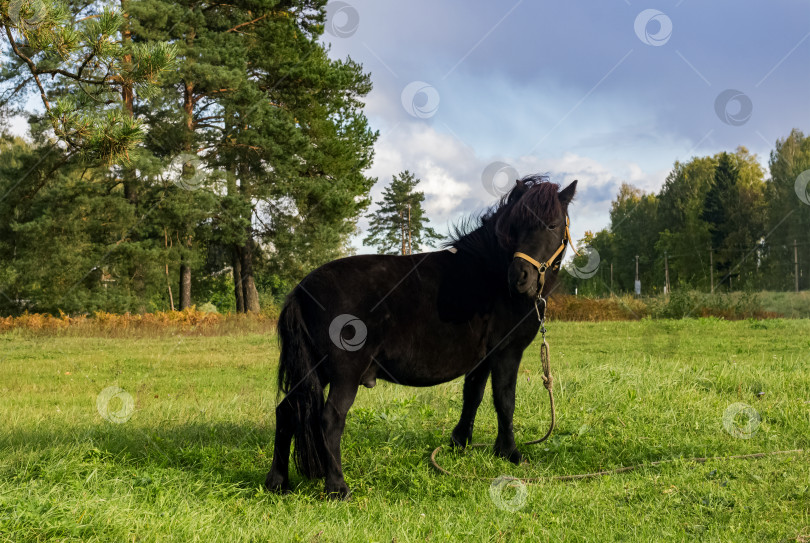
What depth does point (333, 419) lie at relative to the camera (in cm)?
422

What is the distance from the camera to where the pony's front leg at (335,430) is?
422cm

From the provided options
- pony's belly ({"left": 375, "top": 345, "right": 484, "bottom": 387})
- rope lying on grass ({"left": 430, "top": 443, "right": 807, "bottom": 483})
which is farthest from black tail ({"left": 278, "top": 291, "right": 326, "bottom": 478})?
rope lying on grass ({"left": 430, "top": 443, "right": 807, "bottom": 483})

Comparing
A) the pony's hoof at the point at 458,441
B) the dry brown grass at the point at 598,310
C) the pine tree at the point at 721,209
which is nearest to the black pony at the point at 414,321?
the pony's hoof at the point at 458,441

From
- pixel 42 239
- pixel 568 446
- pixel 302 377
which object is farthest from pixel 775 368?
pixel 42 239

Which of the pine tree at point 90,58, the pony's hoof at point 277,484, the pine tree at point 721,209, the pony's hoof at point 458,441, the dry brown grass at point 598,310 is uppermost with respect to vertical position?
the pine tree at point 721,209

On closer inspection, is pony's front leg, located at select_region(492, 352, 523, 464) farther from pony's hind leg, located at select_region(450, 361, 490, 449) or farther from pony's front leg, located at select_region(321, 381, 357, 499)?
pony's front leg, located at select_region(321, 381, 357, 499)

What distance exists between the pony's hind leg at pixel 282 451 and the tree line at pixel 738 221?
4099 centimetres

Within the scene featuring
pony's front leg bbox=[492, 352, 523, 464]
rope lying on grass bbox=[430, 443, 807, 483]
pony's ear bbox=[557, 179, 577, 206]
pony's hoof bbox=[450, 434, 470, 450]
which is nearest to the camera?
rope lying on grass bbox=[430, 443, 807, 483]

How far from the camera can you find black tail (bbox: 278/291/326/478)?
4281 millimetres

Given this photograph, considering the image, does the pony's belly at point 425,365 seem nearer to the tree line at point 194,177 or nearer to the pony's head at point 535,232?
the pony's head at point 535,232

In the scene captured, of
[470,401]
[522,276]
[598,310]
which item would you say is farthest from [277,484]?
[598,310]

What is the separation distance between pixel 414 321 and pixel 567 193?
1689 mm

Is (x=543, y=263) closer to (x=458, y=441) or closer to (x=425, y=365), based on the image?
(x=425, y=365)

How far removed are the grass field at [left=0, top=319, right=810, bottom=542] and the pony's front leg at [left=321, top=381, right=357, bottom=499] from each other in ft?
0.49
